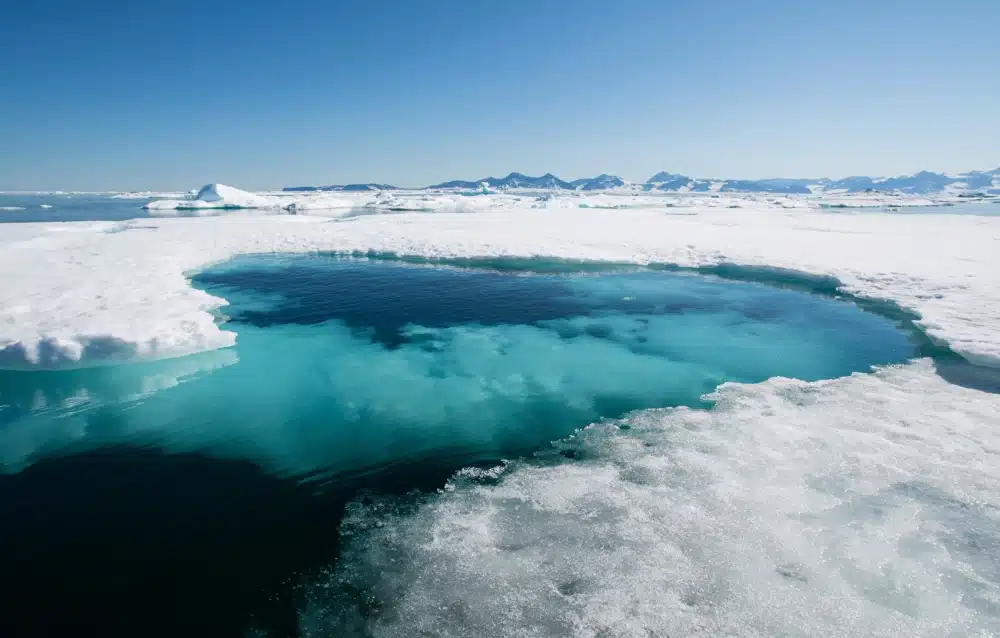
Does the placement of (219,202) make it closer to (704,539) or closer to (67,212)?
(67,212)

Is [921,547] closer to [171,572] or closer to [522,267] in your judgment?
[171,572]

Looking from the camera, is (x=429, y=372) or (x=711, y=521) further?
(x=429, y=372)

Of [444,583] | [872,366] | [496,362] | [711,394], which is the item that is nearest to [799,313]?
[872,366]

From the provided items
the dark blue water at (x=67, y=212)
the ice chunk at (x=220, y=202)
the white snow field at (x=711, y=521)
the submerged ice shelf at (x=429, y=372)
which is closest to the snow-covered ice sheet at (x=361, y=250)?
the white snow field at (x=711, y=521)

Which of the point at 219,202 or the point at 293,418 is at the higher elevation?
the point at 219,202

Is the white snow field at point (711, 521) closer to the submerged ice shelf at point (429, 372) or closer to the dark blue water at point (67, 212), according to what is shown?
the submerged ice shelf at point (429, 372)

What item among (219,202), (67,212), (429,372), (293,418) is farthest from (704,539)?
(67,212)
